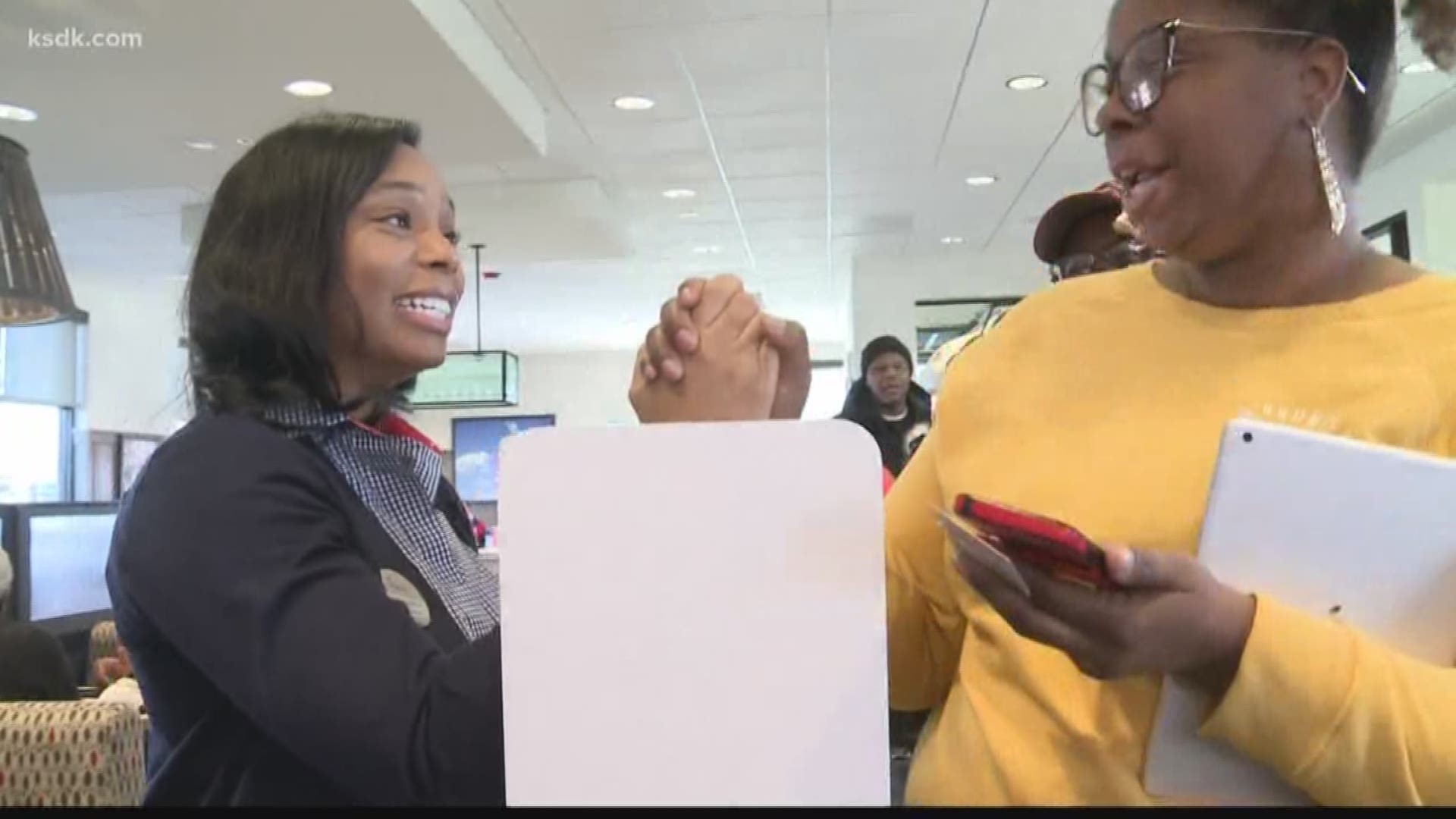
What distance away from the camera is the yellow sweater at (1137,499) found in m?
0.59

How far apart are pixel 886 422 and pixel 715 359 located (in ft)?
11.5

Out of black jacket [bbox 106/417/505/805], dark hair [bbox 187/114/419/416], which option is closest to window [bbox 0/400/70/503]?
dark hair [bbox 187/114/419/416]

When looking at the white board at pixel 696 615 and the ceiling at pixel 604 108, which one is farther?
the ceiling at pixel 604 108

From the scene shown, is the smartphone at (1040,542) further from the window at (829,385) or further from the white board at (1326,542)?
the window at (829,385)

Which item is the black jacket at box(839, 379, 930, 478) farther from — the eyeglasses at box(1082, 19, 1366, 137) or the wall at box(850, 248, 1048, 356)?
the wall at box(850, 248, 1048, 356)

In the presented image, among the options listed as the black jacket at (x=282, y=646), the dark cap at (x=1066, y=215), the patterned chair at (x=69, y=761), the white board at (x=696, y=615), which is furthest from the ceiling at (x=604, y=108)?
the white board at (x=696, y=615)

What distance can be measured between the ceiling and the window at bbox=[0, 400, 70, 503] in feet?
4.14

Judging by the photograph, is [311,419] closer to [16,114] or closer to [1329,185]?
[1329,185]

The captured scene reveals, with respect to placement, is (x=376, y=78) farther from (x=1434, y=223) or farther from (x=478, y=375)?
(x=478, y=375)

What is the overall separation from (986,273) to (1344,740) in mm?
8538

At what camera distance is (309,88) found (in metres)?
3.85

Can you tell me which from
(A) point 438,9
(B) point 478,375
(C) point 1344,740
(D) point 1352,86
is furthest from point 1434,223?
(B) point 478,375

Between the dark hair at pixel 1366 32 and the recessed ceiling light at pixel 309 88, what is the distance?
354cm

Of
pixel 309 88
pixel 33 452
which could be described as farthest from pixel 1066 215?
pixel 33 452
